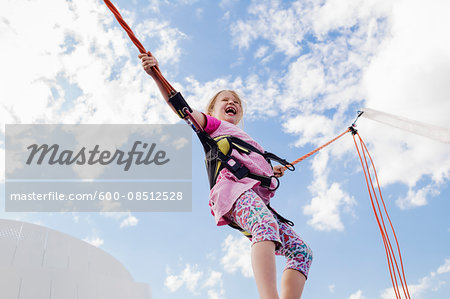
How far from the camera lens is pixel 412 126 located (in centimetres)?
342

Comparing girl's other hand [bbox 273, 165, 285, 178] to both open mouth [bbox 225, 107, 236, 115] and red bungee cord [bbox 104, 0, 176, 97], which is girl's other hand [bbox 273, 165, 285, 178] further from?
red bungee cord [bbox 104, 0, 176, 97]

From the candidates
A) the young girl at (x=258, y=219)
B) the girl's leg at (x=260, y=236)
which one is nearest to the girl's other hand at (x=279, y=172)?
the young girl at (x=258, y=219)

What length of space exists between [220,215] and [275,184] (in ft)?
1.73

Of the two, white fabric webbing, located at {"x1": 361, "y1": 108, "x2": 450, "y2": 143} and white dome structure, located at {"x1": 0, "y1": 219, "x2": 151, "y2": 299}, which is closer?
white fabric webbing, located at {"x1": 361, "y1": 108, "x2": 450, "y2": 143}

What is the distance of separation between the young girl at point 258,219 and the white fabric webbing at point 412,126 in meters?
1.66

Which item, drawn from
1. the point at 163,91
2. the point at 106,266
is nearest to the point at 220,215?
the point at 163,91

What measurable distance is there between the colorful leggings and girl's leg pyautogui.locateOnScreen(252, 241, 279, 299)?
5 cm

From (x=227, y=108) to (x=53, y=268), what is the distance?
1004 centimetres

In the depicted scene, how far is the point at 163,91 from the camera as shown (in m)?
2.46

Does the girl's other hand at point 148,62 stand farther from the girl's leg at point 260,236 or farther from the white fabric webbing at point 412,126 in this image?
the white fabric webbing at point 412,126

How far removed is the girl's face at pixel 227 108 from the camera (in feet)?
10.3

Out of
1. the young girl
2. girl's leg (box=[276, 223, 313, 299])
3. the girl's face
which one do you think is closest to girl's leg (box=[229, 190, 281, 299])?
the young girl

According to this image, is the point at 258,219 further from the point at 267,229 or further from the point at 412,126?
the point at 412,126

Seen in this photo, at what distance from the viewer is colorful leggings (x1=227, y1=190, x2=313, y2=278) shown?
2039 mm
